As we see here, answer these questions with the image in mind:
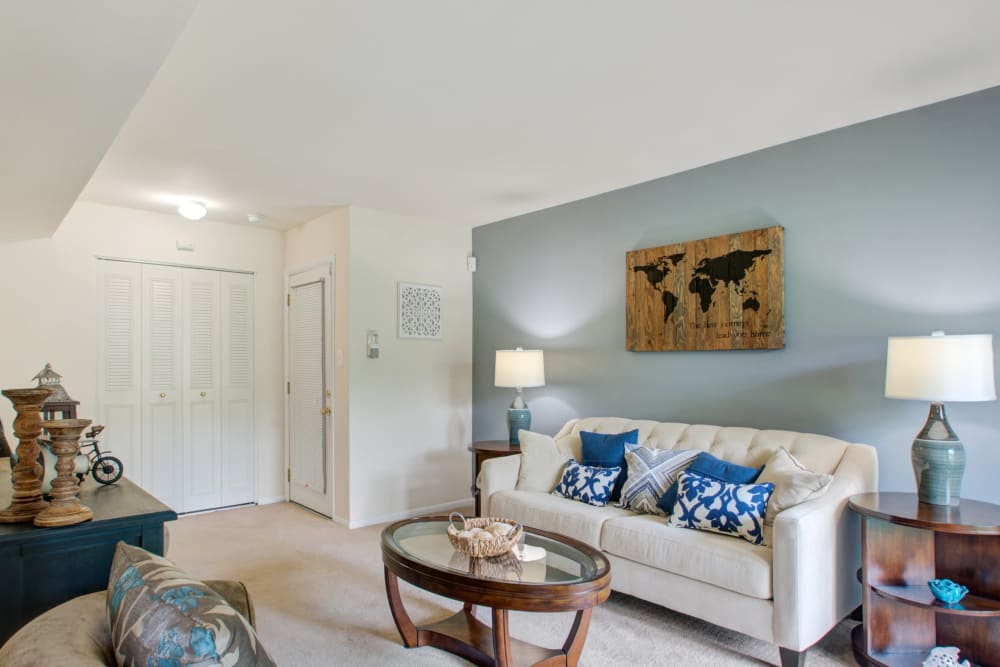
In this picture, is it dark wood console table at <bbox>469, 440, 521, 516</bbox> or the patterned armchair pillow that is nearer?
the patterned armchair pillow

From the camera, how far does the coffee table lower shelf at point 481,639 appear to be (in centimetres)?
208

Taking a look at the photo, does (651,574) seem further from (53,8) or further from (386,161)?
(53,8)

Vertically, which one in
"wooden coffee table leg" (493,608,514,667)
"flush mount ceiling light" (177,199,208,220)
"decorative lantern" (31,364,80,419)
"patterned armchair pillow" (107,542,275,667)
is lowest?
"wooden coffee table leg" (493,608,514,667)

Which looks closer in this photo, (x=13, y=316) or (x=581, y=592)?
(x=581, y=592)

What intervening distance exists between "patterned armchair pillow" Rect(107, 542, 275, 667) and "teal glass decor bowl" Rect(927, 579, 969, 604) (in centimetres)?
244

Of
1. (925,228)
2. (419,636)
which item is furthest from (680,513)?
(925,228)

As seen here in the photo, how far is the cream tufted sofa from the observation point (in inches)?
89.7

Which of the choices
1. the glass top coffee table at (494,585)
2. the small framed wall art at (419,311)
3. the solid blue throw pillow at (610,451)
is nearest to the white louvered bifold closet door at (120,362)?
the small framed wall art at (419,311)

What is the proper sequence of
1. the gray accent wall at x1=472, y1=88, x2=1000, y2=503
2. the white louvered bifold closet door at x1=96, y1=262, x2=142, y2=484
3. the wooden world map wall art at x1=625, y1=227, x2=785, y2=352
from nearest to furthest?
the gray accent wall at x1=472, y1=88, x2=1000, y2=503 < the wooden world map wall art at x1=625, y1=227, x2=785, y2=352 < the white louvered bifold closet door at x1=96, y1=262, x2=142, y2=484

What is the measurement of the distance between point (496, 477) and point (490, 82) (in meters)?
2.14

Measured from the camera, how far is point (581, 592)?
201cm

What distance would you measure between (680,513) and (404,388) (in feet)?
8.34

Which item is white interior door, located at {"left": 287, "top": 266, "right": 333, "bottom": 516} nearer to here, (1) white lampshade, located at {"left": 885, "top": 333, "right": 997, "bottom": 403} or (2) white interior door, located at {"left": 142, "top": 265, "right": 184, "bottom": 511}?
(2) white interior door, located at {"left": 142, "top": 265, "right": 184, "bottom": 511}

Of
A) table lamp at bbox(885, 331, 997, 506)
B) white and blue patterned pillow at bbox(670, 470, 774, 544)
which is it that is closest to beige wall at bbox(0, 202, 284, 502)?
white and blue patterned pillow at bbox(670, 470, 774, 544)
